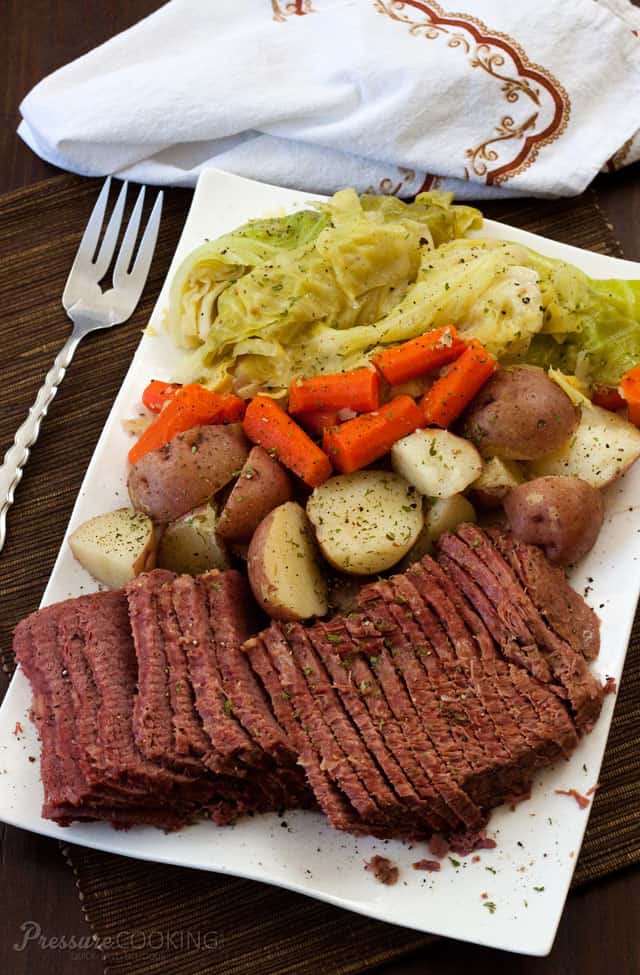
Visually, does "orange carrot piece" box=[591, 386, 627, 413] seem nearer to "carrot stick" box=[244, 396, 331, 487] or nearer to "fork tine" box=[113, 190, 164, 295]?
"carrot stick" box=[244, 396, 331, 487]

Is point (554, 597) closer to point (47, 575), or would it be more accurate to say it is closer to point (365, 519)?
point (365, 519)

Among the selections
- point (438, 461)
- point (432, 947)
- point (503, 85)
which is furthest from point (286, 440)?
point (503, 85)

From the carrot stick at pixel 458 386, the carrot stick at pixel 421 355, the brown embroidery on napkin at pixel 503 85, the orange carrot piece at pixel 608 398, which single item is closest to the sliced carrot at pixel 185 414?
the carrot stick at pixel 421 355

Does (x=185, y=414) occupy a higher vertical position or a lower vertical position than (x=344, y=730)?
higher

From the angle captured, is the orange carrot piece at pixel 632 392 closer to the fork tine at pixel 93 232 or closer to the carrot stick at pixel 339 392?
the carrot stick at pixel 339 392

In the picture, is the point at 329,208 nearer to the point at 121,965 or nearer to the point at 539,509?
the point at 539,509

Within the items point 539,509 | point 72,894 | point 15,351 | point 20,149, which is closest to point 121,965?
point 72,894
